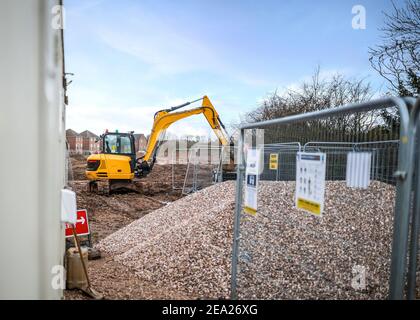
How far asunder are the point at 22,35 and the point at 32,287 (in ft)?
5.12

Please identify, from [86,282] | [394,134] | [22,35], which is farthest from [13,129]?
[394,134]

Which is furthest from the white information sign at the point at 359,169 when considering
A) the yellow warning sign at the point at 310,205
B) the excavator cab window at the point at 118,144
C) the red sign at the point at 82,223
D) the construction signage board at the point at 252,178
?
the excavator cab window at the point at 118,144

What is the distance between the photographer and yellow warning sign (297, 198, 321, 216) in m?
2.85

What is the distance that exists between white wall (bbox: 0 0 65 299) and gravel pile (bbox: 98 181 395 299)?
2935 millimetres

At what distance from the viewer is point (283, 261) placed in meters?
4.83

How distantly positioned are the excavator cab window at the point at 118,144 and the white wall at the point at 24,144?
12.7 meters

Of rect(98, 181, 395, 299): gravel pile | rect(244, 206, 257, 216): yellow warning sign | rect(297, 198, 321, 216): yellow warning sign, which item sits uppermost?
rect(297, 198, 321, 216): yellow warning sign

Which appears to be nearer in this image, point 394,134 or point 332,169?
point 394,134

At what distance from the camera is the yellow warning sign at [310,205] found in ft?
9.36

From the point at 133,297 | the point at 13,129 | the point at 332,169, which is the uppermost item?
the point at 13,129

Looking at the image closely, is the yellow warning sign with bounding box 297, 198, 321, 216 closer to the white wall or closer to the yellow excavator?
the white wall

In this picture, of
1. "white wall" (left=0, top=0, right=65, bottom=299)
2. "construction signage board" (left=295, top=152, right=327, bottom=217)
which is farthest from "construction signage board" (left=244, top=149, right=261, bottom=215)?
"white wall" (left=0, top=0, right=65, bottom=299)

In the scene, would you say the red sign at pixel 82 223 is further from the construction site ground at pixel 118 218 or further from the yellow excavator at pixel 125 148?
the yellow excavator at pixel 125 148
